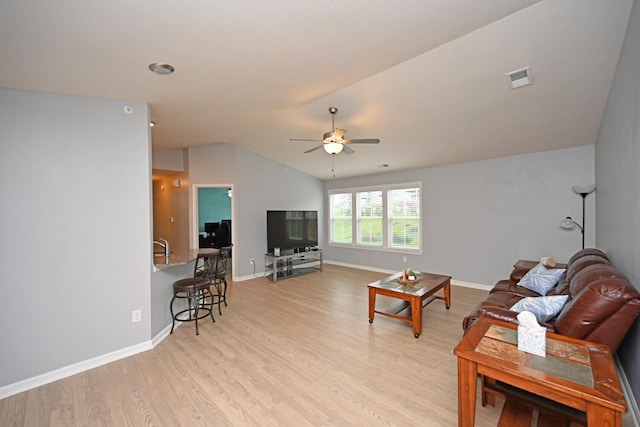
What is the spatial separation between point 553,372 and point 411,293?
199 centimetres

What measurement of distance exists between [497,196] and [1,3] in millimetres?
6141

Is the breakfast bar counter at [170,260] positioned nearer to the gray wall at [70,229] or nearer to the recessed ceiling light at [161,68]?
the gray wall at [70,229]

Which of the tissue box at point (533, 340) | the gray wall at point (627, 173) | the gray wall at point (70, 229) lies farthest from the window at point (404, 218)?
the gray wall at point (70, 229)

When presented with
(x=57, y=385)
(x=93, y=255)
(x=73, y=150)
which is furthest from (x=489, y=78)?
(x=57, y=385)

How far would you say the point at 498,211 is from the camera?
16.5ft

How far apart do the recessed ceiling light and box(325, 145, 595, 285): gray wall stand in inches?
198

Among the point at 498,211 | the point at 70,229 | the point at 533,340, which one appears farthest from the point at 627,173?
the point at 70,229

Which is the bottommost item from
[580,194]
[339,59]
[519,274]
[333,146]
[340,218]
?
[519,274]

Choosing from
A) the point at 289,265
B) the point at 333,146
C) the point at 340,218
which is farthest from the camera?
the point at 340,218

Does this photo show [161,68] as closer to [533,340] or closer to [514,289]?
[533,340]

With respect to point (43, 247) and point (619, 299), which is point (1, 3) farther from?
point (619, 299)

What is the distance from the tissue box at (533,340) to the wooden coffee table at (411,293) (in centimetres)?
168

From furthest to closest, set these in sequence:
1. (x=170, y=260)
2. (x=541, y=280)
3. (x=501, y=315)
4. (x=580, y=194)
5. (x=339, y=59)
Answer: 1. (x=580, y=194)
2. (x=170, y=260)
3. (x=541, y=280)
4. (x=339, y=59)
5. (x=501, y=315)

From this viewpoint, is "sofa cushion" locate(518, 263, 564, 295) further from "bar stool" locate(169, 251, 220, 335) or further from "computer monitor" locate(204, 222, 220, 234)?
"computer monitor" locate(204, 222, 220, 234)
